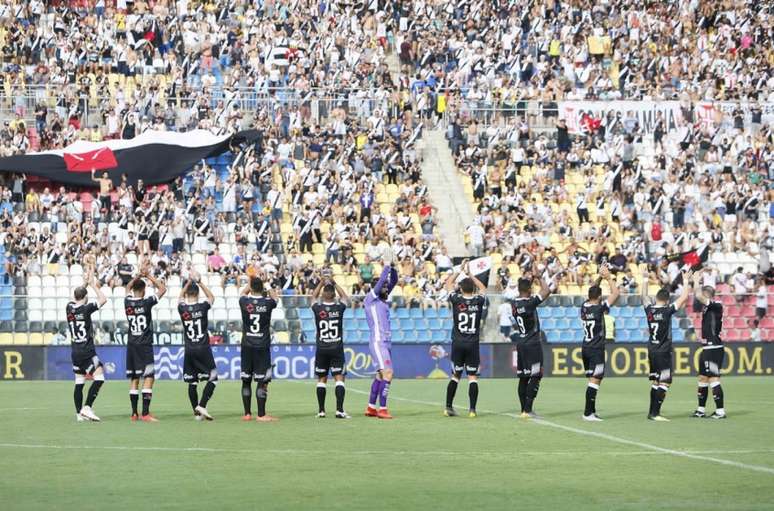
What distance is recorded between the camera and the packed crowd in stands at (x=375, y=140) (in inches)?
1631

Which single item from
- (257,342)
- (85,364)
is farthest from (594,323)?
(85,364)

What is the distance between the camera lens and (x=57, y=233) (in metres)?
40.6

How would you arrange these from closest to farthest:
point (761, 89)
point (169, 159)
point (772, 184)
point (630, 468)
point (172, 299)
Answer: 1. point (630, 468)
2. point (172, 299)
3. point (169, 159)
4. point (772, 184)
5. point (761, 89)

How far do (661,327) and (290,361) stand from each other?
666 inches

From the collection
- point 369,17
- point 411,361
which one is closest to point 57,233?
point 411,361

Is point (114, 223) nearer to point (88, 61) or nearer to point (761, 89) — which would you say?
point (88, 61)

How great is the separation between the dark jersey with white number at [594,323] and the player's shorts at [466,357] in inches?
75.3

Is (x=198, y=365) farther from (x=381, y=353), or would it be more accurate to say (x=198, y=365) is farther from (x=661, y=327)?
(x=661, y=327)

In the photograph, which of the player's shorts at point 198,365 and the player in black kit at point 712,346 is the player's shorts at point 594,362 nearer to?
the player in black kit at point 712,346

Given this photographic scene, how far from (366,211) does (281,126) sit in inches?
185

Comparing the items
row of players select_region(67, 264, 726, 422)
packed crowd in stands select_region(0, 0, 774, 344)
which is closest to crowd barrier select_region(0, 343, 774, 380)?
packed crowd in stands select_region(0, 0, 774, 344)

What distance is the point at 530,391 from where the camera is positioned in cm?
2291

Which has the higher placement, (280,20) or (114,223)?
(280,20)

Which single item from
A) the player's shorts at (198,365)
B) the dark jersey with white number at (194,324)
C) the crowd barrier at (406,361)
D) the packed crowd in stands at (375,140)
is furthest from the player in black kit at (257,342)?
the packed crowd in stands at (375,140)
